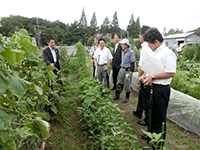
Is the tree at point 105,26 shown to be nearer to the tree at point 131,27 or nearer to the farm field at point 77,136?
the tree at point 131,27

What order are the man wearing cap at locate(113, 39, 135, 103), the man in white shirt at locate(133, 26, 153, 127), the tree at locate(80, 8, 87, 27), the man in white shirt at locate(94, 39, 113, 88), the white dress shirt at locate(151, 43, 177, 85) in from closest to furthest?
1. the white dress shirt at locate(151, 43, 177, 85)
2. the man in white shirt at locate(133, 26, 153, 127)
3. the man wearing cap at locate(113, 39, 135, 103)
4. the man in white shirt at locate(94, 39, 113, 88)
5. the tree at locate(80, 8, 87, 27)

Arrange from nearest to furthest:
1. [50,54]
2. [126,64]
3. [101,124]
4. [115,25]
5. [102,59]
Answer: [101,124]
[126,64]
[50,54]
[102,59]
[115,25]

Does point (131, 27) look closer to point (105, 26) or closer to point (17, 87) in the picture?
point (105, 26)

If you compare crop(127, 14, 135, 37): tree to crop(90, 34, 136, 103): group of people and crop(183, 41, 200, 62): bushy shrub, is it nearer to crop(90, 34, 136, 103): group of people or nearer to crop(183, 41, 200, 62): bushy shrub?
crop(183, 41, 200, 62): bushy shrub

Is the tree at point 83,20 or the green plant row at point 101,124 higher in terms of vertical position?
the tree at point 83,20

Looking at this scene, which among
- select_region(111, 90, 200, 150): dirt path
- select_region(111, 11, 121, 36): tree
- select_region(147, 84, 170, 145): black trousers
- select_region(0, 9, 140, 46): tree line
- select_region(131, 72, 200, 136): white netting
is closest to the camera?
select_region(147, 84, 170, 145): black trousers

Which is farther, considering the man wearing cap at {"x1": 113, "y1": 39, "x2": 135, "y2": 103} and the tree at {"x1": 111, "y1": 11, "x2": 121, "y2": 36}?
the tree at {"x1": 111, "y1": 11, "x2": 121, "y2": 36}

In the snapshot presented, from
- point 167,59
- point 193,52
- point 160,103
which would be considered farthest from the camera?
point 193,52

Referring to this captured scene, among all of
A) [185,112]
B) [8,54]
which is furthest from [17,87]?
[185,112]

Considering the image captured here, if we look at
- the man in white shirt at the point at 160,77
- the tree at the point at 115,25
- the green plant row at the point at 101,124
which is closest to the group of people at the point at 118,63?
the green plant row at the point at 101,124

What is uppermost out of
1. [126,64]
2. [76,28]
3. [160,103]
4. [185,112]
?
[76,28]

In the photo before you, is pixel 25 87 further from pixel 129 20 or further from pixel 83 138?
pixel 129 20

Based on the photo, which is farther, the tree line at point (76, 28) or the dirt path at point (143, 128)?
the tree line at point (76, 28)

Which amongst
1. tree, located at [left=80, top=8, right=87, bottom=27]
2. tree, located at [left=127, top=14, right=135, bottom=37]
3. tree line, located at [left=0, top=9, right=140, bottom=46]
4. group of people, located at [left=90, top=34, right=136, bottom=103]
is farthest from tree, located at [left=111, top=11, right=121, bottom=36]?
group of people, located at [left=90, top=34, right=136, bottom=103]
